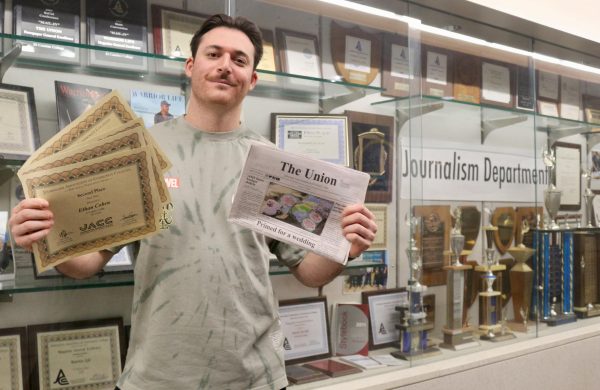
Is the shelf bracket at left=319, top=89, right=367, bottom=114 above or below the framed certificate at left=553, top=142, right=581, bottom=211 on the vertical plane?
above

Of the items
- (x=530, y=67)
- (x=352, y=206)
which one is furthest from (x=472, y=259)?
(x=352, y=206)

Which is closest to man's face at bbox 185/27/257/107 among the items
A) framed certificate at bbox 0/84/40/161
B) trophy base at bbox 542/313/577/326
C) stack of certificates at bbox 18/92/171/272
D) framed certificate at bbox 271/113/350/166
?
stack of certificates at bbox 18/92/171/272

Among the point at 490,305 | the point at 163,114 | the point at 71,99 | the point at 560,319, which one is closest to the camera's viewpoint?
the point at 71,99

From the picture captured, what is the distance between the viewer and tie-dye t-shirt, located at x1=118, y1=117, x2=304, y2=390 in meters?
1.19

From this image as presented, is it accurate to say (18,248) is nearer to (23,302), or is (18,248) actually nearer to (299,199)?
(23,302)

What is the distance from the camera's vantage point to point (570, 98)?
3031 mm

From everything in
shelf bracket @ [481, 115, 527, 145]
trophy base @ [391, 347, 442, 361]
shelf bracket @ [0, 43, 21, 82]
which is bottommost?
trophy base @ [391, 347, 442, 361]

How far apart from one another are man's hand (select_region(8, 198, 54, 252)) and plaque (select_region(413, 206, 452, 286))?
4.97 ft

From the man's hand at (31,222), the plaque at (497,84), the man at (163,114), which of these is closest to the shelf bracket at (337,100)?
the man at (163,114)

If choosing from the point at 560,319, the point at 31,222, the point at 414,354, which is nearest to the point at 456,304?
the point at 414,354

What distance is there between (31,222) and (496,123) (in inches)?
88.6

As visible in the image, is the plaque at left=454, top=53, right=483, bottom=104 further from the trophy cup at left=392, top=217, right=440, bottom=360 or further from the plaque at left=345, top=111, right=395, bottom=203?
the trophy cup at left=392, top=217, right=440, bottom=360

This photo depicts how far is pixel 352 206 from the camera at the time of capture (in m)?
1.26

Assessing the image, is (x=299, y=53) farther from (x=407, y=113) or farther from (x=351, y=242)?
(x=351, y=242)
